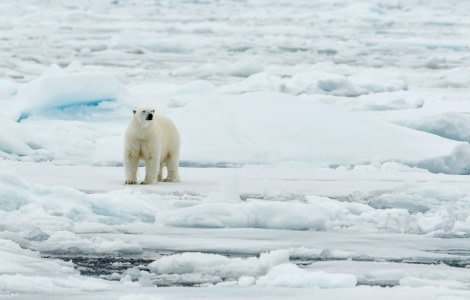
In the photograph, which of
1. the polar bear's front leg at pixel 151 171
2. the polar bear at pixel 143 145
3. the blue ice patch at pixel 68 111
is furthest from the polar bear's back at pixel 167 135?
the blue ice patch at pixel 68 111

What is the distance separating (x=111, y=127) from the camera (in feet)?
32.4

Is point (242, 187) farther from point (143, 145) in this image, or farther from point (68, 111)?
point (68, 111)

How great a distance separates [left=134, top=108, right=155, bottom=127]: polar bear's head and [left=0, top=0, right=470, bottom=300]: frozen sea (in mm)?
401

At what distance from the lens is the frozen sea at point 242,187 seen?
3.77 meters

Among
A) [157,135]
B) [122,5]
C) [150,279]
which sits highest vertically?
[122,5]

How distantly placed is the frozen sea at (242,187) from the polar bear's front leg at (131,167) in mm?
241

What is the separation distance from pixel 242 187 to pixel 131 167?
68cm

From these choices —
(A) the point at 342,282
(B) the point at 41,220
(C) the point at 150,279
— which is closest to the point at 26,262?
(C) the point at 150,279

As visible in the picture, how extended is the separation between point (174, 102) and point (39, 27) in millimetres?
15680

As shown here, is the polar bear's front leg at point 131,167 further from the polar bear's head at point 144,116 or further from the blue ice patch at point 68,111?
the blue ice patch at point 68,111

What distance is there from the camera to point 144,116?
637 cm

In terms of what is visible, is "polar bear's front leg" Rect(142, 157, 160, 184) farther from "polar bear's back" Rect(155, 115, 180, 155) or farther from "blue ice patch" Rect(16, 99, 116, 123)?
"blue ice patch" Rect(16, 99, 116, 123)

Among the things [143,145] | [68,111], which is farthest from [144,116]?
[68,111]

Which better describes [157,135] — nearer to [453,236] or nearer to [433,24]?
[453,236]
